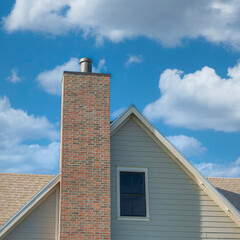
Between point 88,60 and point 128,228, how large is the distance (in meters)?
6.06

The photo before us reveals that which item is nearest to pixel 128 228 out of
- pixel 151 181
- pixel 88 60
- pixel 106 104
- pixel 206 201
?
pixel 151 181

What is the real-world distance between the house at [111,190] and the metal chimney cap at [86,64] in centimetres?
4

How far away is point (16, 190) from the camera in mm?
18859

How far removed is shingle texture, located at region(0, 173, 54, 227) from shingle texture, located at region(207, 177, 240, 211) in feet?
23.2

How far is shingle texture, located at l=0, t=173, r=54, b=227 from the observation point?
17828mm

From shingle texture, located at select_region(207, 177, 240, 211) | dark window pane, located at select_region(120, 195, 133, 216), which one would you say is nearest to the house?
dark window pane, located at select_region(120, 195, 133, 216)

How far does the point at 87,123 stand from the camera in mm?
16906

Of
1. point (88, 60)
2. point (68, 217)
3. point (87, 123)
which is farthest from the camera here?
point (88, 60)

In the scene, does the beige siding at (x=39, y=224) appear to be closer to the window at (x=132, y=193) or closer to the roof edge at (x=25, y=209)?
the roof edge at (x=25, y=209)

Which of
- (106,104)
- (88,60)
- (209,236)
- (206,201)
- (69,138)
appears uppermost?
(88,60)

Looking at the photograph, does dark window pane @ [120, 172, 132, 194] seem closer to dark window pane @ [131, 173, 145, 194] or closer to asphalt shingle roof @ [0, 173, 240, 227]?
dark window pane @ [131, 173, 145, 194]

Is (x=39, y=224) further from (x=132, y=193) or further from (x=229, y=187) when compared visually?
(x=229, y=187)

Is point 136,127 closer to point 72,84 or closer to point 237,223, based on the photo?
point 72,84

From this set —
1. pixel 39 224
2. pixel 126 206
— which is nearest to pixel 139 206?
pixel 126 206
